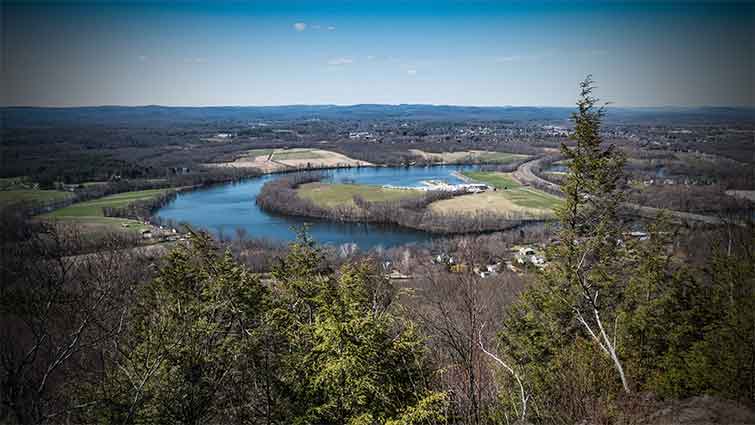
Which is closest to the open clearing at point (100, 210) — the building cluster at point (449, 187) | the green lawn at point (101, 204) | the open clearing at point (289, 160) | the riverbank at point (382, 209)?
the green lawn at point (101, 204)

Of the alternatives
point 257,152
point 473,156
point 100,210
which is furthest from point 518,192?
point 257,152

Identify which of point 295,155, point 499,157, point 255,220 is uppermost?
point 295,155

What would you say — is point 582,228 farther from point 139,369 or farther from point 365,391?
point 139,369

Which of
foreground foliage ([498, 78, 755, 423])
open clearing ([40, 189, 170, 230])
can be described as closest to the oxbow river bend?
open clearing ([40, 189, 170, 230])

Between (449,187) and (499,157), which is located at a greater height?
(499,157)

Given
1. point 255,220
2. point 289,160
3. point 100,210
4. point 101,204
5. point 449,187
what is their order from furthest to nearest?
point 289,160 < point 449,187 < point 255,220 < point 101,204 < point 100,210

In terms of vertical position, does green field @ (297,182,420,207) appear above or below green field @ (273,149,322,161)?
below

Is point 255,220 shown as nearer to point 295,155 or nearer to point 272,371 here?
point 272,371

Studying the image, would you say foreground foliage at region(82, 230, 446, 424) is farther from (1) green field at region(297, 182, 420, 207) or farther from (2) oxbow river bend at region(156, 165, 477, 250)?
(1) green field at region(297, 182, 420, 207)

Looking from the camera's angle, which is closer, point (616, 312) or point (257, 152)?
point (616, 312)
